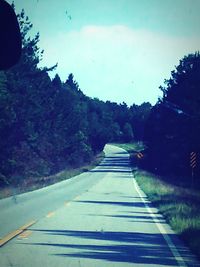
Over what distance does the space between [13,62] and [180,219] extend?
11.1 meters

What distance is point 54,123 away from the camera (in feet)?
230

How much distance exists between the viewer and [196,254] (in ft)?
30.6

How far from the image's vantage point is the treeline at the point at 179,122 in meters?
51.6

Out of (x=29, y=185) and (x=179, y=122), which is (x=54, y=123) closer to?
(x=179, y=122)

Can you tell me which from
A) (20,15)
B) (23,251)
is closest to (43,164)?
(20,15)

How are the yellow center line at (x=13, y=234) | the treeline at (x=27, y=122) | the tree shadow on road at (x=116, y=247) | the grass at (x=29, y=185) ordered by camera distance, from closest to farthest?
the tree shadow on road at (x=116, y=247)
the yellow center line at (x=13, y=234)
the grass at (x=29, y=185)
the treeline at (x=27, y=122)

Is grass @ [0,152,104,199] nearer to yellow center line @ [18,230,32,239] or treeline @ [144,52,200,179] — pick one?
yellow center line @ [18,230,32,239]

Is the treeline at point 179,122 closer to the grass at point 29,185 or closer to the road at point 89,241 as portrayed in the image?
the grass at point 29,185

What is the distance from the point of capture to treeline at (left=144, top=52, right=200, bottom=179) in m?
51.6

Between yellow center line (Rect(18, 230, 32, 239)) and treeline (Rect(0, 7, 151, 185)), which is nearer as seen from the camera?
yellow center line (Rect(18, 230, 32, 239))

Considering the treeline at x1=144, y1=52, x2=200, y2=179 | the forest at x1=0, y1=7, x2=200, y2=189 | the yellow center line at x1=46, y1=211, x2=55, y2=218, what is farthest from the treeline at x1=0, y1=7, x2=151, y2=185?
the yellow center line at x1=46, y1=211, x2=55, y2=218

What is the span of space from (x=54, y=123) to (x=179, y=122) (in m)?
22.7

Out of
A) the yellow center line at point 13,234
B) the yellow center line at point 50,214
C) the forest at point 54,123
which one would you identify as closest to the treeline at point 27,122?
the forest at point 54,123

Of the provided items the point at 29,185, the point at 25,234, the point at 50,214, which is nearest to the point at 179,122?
the point at 29,185
